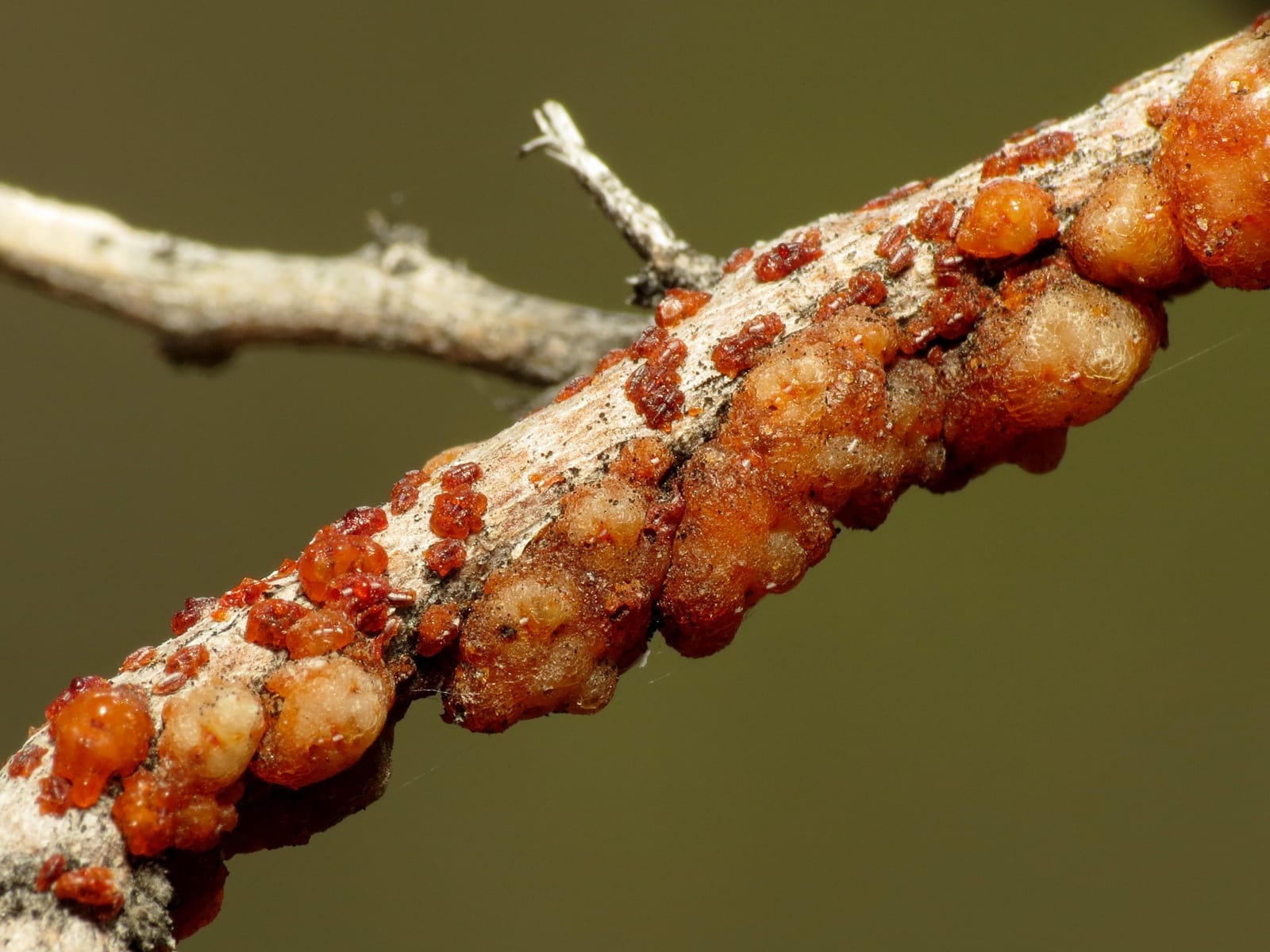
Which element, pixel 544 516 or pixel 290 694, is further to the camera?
pixel 544 516

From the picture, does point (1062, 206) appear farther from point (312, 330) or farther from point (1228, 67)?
point (312, 330)

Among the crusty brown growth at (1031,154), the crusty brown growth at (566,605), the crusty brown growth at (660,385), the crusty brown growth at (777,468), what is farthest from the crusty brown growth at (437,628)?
the crusty brown growth at (1031,154)

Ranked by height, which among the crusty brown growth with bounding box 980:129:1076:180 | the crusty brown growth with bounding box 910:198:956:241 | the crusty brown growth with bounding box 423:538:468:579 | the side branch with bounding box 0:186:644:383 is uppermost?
the side branch with bounding box 0:186:644:383

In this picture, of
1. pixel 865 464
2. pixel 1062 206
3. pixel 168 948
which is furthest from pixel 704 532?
pixel 168 948

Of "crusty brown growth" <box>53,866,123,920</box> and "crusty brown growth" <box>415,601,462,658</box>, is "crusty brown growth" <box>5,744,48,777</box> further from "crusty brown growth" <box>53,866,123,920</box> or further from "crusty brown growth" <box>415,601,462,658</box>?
"crusty brown growth" <box>415,601,462,658</box>

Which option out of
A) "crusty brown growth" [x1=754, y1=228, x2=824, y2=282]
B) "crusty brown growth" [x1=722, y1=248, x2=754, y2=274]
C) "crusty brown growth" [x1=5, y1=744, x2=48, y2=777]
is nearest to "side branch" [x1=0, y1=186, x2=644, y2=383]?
"crusty brown growth" [x1=722, y1=248, x2=754, y2=274]
